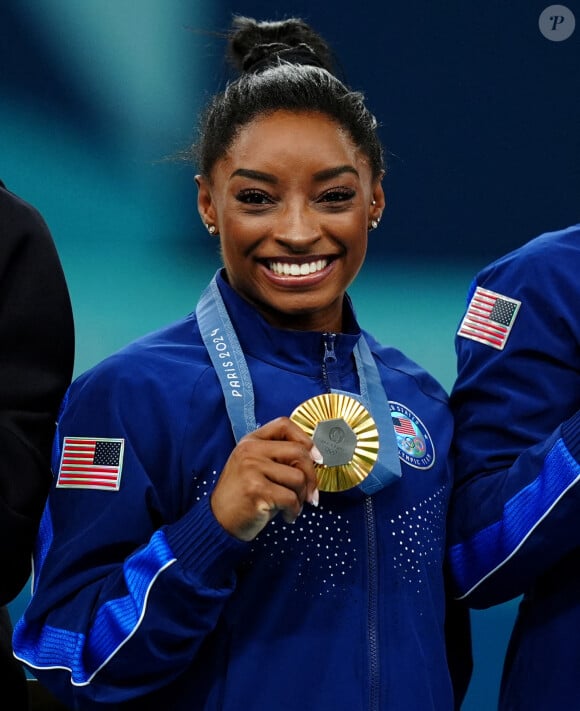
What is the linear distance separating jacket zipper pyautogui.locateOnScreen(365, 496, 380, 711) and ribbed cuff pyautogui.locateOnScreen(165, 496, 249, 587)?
216 millimetres

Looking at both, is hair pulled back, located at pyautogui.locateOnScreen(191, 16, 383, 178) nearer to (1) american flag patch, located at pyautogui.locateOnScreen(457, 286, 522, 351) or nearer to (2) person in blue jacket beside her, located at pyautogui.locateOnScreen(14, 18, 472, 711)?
(2) person in blue jacket beside her, located at pyautogui.locateOnScreen(14, 18, 472, 711)

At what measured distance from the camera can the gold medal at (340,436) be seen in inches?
62.0

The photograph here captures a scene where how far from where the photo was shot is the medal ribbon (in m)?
1.68

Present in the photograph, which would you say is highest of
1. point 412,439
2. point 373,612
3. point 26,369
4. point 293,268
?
point 293,268

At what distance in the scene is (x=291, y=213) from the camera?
5.84 feet

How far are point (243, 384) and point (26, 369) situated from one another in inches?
12.0

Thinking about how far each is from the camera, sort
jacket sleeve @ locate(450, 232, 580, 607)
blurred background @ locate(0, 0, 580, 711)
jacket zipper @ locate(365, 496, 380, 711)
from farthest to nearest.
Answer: blurred background @ locate(0, 0, 580, 711) < jacket sleeve @ locate(450, 232, 580, 607) < jacket zipper @ locate(365, 496, 380, 711)

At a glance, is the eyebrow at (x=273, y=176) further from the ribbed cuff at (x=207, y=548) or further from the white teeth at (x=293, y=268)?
the ribbed cuff at (x=207, y=548)

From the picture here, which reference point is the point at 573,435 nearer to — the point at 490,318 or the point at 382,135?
the point at 490,318

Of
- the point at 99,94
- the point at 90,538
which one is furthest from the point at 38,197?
the point at 90,538

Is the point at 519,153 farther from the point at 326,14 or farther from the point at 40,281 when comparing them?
the point at 40,281

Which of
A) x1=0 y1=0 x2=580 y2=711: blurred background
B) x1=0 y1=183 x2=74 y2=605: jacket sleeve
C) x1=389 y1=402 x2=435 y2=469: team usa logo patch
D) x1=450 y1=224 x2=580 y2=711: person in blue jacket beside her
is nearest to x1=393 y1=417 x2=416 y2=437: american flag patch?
x1=389 y1=402 x2=435 y2=469: team usa logo patch

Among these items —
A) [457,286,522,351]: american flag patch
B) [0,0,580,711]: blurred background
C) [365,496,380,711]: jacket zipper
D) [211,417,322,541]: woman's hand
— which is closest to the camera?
[211,417,322,541]: woman's hand

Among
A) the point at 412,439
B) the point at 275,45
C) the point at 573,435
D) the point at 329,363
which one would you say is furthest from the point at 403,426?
the point at 275,45
